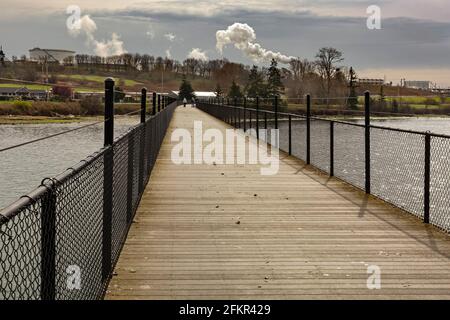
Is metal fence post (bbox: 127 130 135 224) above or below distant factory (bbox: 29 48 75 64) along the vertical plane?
below

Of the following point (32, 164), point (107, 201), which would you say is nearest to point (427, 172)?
point (107, 201)

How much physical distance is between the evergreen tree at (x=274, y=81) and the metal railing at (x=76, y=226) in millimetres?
99239

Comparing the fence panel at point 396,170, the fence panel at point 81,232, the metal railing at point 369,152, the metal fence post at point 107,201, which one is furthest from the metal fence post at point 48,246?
the fence panel at point 396,170

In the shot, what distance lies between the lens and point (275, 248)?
5824mm

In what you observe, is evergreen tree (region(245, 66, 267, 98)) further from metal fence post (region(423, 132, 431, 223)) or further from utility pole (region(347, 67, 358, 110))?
metal fence post (region(423, 132, 431, 223))

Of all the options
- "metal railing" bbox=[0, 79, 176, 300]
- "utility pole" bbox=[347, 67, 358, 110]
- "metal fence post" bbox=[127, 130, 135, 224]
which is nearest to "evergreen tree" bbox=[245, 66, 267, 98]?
"utility pole" bbox=[347, 67, 358, 110]

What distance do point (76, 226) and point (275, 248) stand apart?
8.33ft

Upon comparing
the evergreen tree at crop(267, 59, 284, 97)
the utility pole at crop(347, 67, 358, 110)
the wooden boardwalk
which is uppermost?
the evergreen tree at crop(267, 59, 284, 97)

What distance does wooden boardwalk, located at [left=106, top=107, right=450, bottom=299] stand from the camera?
4.58 meters

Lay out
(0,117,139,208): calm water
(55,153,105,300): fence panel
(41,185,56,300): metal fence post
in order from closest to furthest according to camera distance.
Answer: (41,185,56,300): metal fence post → (55,153,105,300): fence panel → (0,117,139,208): calm water

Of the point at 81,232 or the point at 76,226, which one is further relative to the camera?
the point at 81,232

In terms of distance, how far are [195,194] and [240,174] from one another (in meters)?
2.51

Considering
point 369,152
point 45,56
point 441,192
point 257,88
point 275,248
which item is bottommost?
point 441,192

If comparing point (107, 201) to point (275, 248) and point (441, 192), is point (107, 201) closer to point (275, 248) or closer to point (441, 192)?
point (275, 248)
